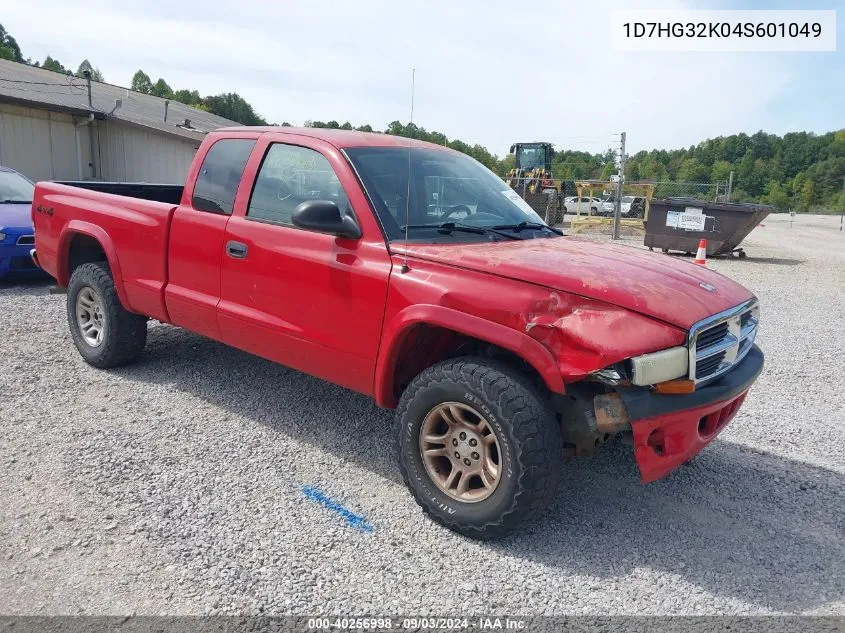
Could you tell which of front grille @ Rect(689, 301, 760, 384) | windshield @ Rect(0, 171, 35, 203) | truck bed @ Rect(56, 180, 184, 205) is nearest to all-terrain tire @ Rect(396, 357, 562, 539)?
front grille @ Rect(689, 301, 760, 384)

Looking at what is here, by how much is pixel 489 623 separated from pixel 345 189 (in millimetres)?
2341

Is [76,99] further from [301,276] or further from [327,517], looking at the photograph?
[327,517]

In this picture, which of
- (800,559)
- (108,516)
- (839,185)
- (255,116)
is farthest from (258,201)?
(839,185)

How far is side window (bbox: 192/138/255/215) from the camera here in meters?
4.23

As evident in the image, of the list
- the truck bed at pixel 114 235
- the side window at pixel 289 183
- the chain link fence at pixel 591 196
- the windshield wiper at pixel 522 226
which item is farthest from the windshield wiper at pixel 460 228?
the chain link fence at pixel 591 196

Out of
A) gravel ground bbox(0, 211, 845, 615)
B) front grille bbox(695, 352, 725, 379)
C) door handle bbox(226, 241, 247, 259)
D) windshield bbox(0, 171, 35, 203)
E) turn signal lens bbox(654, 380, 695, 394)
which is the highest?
windshield bbox(0, 171, 35, 203)

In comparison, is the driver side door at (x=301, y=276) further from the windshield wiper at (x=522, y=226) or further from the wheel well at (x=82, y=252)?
the wheel well at (x=82, y=252)

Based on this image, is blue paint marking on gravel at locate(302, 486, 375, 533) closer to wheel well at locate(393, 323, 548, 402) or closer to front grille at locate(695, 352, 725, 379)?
wheel well at locate(393, 323, 548, 402)

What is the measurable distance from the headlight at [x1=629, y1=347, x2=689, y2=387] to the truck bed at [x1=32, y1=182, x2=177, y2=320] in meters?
3.30

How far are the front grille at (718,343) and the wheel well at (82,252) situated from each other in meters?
4.66

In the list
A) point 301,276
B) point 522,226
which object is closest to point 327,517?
point 301,276

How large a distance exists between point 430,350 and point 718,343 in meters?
1.46

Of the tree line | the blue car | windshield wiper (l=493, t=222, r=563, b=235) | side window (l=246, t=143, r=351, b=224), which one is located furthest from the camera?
the tree line

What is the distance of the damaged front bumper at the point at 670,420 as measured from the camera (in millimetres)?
2795
